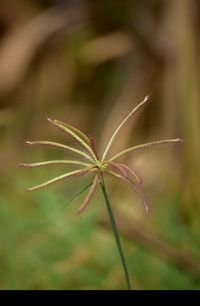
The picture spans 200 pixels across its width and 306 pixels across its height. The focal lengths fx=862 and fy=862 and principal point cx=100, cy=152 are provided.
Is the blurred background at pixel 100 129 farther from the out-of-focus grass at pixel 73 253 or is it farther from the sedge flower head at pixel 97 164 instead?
the sedge flower head at pixel 97 164

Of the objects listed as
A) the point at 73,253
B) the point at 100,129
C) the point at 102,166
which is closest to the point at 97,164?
the point at 102,166

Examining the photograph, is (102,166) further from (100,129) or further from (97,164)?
(100,129)

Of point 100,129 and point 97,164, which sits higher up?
point 100,129

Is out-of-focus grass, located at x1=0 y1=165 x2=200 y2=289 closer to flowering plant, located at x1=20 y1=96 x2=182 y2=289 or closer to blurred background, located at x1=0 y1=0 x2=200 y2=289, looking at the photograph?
blurred background, located at x1=0 y1=0 x2=200 y2=289

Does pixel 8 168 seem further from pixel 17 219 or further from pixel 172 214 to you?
pixel 172 214

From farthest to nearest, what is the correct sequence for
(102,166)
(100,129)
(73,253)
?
(100,129), (73,253), (102,166)

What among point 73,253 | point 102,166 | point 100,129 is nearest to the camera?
point 102,166
